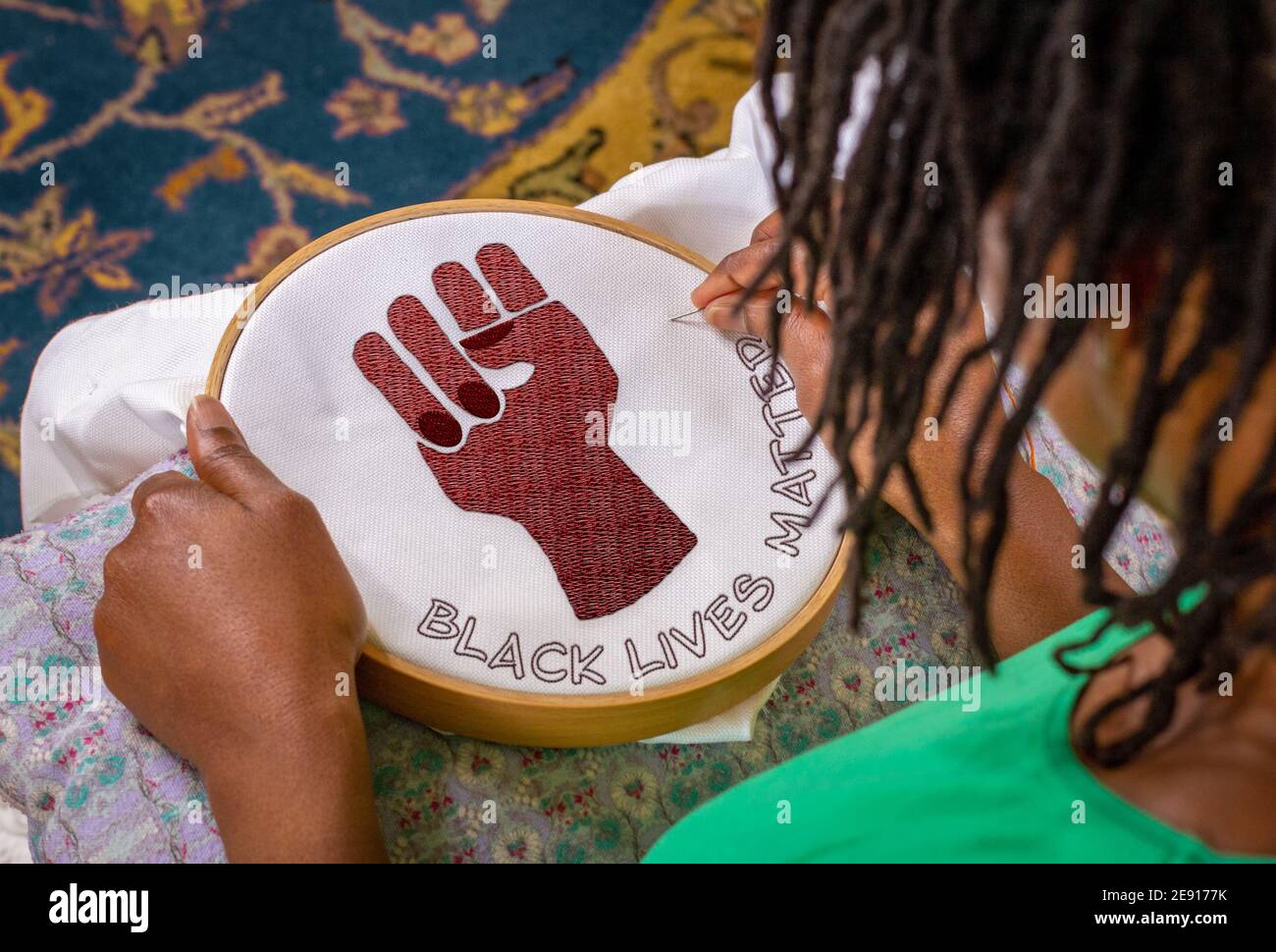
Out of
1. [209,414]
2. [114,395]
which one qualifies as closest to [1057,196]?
[209,414]

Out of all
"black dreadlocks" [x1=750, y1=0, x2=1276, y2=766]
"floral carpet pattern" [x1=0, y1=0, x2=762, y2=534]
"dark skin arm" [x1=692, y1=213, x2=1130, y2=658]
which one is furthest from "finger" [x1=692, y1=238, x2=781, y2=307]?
"floral carpet pattern" [x1=0, y1=0, x2=762, y2=534]

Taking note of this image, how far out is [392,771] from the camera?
2.39 feet

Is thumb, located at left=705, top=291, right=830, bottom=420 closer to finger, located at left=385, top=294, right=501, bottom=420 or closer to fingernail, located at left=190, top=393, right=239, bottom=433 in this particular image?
finger, located at left=385, top=294, right=501, bottom=420

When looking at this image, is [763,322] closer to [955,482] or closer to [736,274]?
[736,274]

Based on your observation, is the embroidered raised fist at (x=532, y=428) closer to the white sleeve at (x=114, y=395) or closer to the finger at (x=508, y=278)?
the finger at (x=508, y=278)

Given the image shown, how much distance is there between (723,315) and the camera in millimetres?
837

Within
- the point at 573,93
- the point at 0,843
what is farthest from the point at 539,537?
the point at 573,93

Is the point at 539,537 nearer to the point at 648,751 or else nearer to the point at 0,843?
the point at 648,751

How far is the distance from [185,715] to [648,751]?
12.1 inches

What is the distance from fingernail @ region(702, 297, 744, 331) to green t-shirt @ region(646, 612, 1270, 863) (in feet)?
1.21

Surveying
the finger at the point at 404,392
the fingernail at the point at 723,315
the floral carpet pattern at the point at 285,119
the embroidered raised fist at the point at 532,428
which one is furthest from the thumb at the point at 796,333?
the floral carpet pattern at the point at 285,119

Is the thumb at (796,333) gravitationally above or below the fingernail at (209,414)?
above

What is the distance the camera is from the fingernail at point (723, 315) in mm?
835

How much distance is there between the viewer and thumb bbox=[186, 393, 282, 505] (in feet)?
2.25
